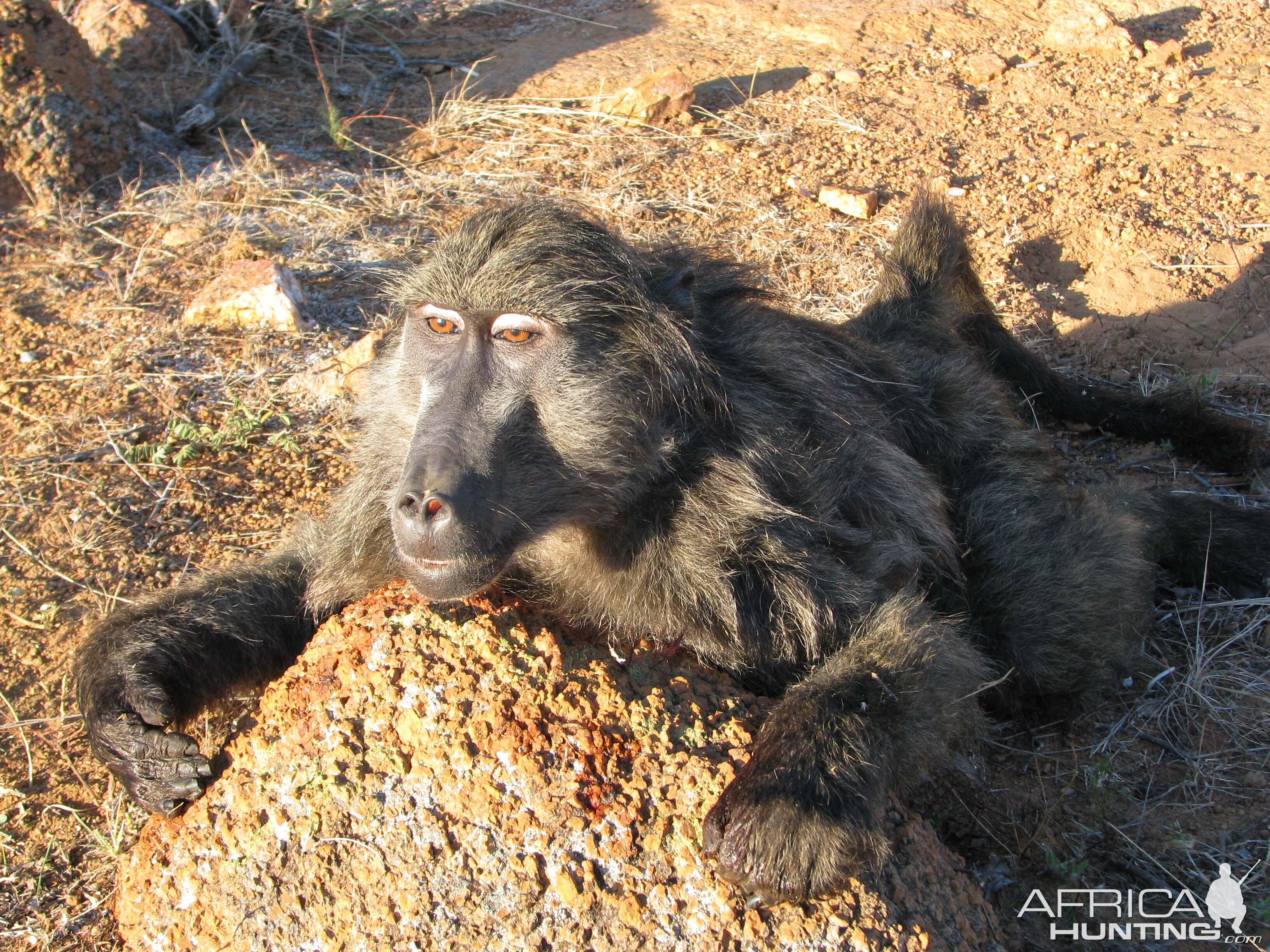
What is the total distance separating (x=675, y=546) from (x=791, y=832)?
0.74 meters

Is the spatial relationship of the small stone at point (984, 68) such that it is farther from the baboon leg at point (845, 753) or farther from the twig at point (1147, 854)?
the twig at point (1147, 854)

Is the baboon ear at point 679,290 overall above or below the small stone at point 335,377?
above

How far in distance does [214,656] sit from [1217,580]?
126 inches

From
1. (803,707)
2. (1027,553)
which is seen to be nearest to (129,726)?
(803,707)

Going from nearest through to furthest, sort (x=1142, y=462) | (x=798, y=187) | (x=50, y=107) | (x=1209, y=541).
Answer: (x=1209, y=541) < (x=1142, y=462) < (x=50, y=107) < (x=798, y=187)

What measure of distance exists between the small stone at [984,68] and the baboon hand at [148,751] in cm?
569

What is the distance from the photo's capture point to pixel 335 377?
156 inches

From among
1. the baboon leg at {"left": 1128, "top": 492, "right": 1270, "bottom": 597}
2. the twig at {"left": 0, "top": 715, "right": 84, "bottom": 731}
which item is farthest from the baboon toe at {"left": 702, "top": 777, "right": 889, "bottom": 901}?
the baboon leg at {"left": 1128, "top": 492, "right": 1270, "bottom": 597}

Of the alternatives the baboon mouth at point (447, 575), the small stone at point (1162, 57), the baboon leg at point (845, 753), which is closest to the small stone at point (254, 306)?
the baboon mouth at point (447, 575)

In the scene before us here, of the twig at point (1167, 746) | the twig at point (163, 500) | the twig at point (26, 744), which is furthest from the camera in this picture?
the twig at point (163, 500)

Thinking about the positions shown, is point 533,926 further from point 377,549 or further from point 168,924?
point 377,549

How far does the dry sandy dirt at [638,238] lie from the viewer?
1.96m

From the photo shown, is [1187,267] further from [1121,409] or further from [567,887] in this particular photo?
[567,887]
